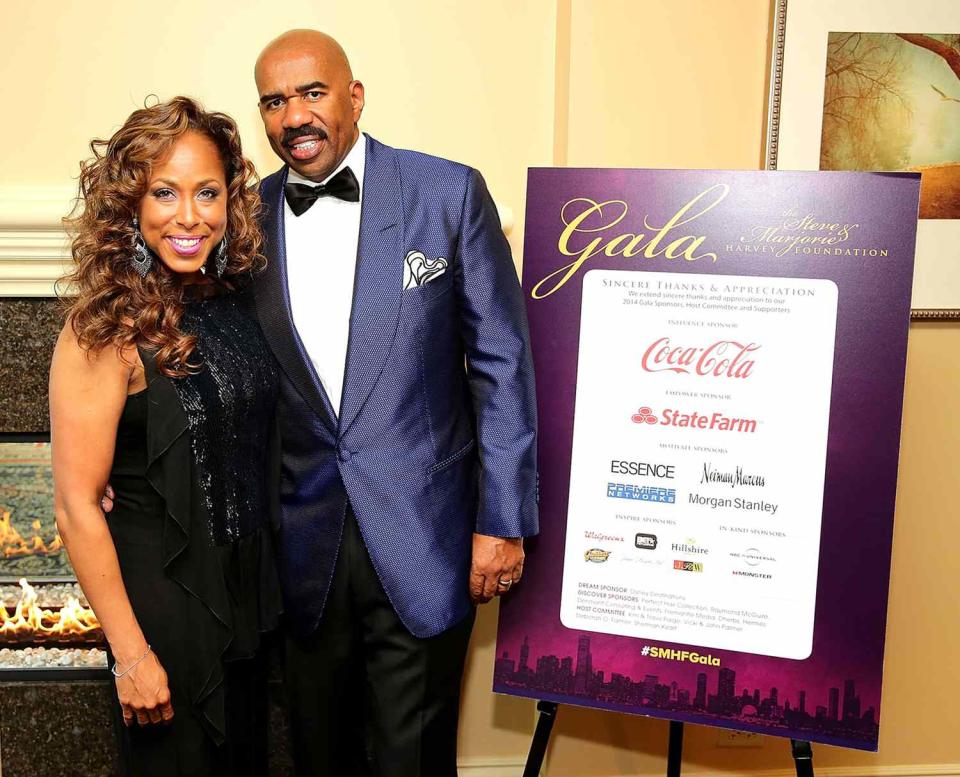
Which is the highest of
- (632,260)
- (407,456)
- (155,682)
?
(632,260)

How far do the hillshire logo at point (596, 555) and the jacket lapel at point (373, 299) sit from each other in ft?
1.83

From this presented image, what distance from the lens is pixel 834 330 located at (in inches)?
62.2

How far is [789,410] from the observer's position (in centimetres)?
159

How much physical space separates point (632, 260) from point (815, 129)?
72 cm

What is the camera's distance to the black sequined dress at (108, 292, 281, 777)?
53.8 inches

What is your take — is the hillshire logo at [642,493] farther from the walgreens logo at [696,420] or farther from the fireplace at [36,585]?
the fireplace at [36,585]

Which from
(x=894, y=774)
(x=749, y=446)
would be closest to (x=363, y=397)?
(x=749, y=446)

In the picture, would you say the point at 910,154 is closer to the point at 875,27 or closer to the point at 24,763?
the point at 875,27

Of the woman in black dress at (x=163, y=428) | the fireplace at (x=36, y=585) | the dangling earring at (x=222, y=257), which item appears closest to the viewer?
the woman in black dress at (x=163, y=428)

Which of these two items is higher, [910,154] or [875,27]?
[875,27]

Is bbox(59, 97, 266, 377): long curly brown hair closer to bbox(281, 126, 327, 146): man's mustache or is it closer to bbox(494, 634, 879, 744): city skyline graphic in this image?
bbox(281, 126, 327, 146): man's mustache

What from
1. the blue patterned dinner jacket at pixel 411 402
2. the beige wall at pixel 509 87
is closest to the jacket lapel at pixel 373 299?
the blue patterned dinner jacket at pixel 411 402

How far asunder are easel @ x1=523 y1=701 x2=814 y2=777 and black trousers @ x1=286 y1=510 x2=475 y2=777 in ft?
0.58

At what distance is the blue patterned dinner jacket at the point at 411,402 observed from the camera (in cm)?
154
